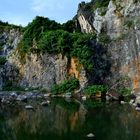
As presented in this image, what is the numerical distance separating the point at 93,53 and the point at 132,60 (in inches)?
225

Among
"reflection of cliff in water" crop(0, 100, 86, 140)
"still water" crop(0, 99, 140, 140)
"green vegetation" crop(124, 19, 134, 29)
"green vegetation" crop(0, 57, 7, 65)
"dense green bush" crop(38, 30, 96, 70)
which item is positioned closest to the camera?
"still water" crop(0, 99, 140, 140)

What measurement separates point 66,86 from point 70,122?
2277cm

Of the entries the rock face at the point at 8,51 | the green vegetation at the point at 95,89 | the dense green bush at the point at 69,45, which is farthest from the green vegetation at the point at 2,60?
the green vegetation at the point at 95,89

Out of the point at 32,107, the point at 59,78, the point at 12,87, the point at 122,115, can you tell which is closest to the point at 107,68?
the point at 59,78

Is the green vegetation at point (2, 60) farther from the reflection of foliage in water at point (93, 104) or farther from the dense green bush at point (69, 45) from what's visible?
the reflection of foliage in water at point (93, 104)

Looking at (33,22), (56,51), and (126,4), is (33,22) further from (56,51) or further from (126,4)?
(126,4)

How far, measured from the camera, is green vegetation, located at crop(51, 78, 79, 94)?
56.4 meters

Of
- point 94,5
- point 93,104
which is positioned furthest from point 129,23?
point 93,104

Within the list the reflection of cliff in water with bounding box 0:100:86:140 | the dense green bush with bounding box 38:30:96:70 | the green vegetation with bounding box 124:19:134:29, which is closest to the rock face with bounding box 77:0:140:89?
the green vegetation with bounding box 124:19:134:29

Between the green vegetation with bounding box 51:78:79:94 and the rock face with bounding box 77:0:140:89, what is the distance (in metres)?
4.61

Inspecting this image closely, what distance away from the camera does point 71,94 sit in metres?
55.6

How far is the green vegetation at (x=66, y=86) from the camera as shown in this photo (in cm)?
5638

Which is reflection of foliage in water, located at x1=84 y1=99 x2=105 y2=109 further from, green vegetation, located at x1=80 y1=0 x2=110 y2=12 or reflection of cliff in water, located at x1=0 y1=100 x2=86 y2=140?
green vegetation, located at x1=80 y1=0 x2=110 y2=12

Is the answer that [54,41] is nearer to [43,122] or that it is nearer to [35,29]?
[35,29]
